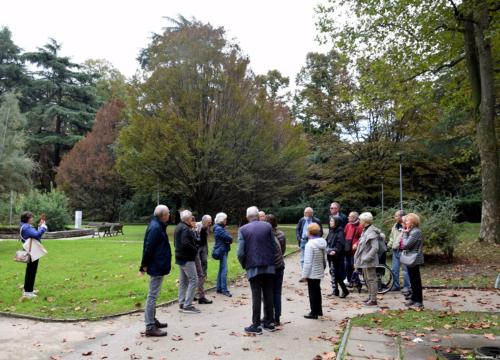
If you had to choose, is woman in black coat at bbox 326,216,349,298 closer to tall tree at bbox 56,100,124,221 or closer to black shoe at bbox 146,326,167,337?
black shoe at bbox 146,326,167,337

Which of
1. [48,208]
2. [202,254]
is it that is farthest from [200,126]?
[202,254]

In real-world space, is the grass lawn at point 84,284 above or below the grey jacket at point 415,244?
below

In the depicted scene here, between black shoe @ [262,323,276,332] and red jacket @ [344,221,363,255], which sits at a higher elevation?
red jacket @ [344,221,363,255]

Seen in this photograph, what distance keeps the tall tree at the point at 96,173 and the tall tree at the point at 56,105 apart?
3927 mm

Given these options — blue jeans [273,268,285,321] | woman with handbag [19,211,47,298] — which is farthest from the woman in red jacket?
woman with handbag [19,211,47,298]

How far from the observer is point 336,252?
1015cm

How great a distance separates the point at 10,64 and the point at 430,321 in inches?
2102

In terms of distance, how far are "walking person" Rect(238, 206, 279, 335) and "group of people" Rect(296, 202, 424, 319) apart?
0.96 metres

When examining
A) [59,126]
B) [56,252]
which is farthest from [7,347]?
[59,126]

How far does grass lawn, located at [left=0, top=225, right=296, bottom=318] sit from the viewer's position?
29.3 ft

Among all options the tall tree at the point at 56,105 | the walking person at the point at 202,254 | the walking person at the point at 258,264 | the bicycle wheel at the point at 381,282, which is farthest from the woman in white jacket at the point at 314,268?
the tall tree at the point at 56,105

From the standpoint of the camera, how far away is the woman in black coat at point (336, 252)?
10.1 m

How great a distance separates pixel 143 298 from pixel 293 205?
3872 cm

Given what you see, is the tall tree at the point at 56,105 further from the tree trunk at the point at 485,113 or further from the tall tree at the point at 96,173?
the tree trunk at the point at 485,113
